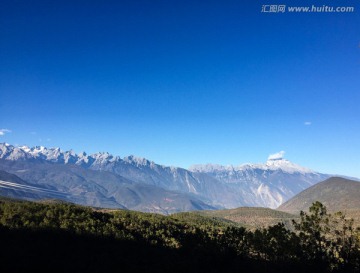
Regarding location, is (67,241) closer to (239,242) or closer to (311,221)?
(239,242)

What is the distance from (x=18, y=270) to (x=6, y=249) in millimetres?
42514

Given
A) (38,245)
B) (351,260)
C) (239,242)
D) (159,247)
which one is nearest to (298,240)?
(351,260)

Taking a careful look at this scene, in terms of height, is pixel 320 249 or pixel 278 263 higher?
pixel 320 249

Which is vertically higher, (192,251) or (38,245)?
(192,251)

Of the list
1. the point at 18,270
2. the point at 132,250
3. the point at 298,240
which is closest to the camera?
the point at 298,240

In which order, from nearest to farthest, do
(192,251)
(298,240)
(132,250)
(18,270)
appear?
(298,240)
(18,270)
(192,251)
(132,250)

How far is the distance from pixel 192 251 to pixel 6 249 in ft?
276

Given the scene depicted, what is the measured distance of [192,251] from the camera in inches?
5433

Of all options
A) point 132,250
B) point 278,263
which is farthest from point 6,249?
point 278,263

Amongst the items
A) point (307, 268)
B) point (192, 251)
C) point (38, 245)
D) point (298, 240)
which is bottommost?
point (38, 245)

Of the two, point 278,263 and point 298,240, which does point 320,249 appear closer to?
point 298,240

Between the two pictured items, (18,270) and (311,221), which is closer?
(311,221)

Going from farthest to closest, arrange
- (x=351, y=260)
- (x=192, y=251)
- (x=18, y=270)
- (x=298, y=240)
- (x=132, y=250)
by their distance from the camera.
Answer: (x=132, y=250) < (x=192, y=251) < (x=18, y=270) < (x=298, y=240) < (x=351, y=260)

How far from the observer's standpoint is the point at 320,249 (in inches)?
3575
